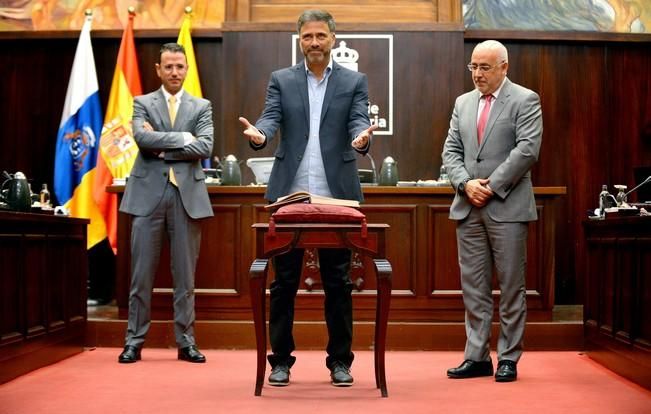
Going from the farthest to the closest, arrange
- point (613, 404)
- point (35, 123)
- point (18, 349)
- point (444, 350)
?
point (35, 123)
point (444, 350)
point (18, 349)
point (613, 404)

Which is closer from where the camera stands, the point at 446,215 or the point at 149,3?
the point at 446,215

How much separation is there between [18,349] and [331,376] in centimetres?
167

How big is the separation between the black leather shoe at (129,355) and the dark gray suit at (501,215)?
75.9 inches

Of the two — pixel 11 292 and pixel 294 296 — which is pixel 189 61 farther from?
pixel 294 296

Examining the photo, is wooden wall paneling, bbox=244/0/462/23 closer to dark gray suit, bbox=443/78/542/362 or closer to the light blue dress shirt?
dark gray suit, bbox=443/78/542/362

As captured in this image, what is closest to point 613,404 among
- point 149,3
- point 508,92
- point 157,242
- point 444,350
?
point 508,92

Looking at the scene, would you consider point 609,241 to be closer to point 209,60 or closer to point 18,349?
point 18,349

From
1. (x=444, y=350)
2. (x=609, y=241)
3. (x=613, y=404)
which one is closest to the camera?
(x=613, y=404)

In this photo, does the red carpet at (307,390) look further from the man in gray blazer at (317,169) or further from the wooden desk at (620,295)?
the man in gray blazer at (317,169)

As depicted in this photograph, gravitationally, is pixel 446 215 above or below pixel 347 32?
below

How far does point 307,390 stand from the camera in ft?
14.0

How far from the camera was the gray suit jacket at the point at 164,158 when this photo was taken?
5383 millimetres

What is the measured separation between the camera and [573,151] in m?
8.28

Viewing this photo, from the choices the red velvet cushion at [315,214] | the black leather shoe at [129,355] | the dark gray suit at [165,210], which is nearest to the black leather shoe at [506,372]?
the red velvet cushion at [315,214]
